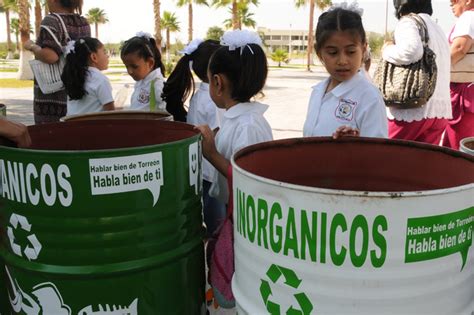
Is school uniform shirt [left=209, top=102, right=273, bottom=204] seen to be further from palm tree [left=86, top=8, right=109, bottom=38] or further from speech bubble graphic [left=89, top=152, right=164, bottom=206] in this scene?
palm tree [left=86, top=8, right=109, bottom=38]

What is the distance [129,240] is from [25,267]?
0.35 meters

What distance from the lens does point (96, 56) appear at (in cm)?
377

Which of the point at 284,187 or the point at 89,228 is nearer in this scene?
the point at 284,187

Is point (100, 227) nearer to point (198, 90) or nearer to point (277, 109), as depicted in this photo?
point (198, 90)

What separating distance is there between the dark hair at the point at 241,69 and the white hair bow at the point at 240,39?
19mm

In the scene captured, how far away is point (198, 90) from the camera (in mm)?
3436

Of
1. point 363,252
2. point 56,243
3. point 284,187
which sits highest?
point 284,187

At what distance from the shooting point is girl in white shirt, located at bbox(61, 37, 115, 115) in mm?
3604

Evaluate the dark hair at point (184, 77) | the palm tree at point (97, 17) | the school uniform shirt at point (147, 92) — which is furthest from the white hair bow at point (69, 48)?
the palm tree at point (97, 17)

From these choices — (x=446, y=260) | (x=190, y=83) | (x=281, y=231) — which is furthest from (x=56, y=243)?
(x=190, y=83)

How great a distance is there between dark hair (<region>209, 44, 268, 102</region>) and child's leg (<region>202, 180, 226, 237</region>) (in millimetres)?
827

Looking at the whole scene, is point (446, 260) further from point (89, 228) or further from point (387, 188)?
point (89, 228)

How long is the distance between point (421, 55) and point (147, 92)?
203 centimetres

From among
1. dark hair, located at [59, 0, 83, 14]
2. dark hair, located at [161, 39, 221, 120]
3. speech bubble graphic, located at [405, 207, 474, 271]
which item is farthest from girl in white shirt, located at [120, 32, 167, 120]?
speech bubble graphic, located at [405, 207, 474, 271]
